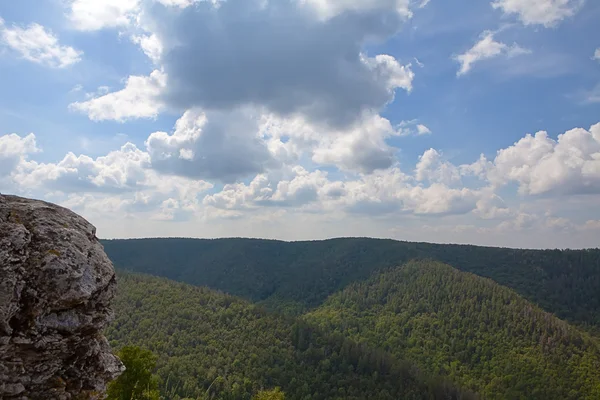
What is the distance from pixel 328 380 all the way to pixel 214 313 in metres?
67.9

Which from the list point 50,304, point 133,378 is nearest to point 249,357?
point 133,378

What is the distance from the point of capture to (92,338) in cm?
1605

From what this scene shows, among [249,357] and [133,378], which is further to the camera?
[249,357]

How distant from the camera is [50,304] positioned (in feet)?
46.2

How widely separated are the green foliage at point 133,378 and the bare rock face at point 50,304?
23197 millimetres

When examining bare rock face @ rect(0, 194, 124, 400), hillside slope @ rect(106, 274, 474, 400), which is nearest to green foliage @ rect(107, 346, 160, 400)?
bare rock face @ rect(0, 194, 124, 400)

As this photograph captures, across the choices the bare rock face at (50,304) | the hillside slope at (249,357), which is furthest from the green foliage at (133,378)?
the hillside slope at (249,357)

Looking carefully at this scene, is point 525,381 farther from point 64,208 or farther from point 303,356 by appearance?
point 64,208

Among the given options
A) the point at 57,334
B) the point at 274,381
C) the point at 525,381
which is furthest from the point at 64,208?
the point at 525,381

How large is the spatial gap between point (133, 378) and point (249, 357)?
127m

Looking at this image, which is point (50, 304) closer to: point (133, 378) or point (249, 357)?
point (133, 378)

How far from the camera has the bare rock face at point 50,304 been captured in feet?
43.7

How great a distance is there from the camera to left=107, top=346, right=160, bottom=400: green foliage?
36.3 meters

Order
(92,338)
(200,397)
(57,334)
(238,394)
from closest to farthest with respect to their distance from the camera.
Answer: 1. (57,334)
2. (92,338)
3. (200,397)
4. (238,394)
